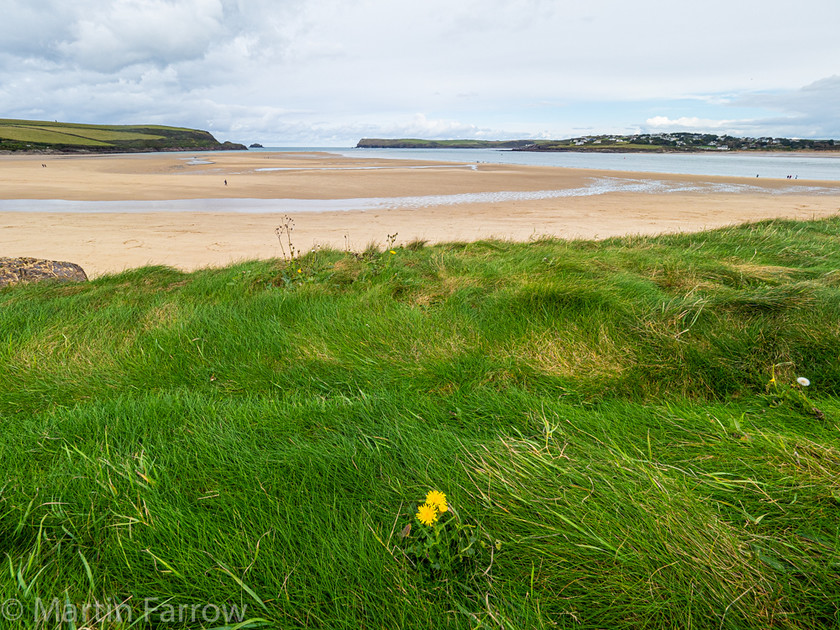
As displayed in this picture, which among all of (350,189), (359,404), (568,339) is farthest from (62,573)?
(350,189)

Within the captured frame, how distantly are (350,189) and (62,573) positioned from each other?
21571 millimetres

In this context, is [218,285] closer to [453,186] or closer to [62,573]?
[62,573]

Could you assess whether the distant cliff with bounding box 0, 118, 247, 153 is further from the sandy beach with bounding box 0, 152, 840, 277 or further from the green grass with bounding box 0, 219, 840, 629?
the green grass with bounding box 0, 219, 840, 629

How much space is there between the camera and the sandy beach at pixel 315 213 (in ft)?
30.2

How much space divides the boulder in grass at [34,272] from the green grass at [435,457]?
2260 mm

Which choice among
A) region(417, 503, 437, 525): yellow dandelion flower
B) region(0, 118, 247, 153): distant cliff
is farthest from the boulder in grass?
region(0, 118, 247, 153): distant cliff

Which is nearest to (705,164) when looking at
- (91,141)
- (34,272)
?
(34,272)

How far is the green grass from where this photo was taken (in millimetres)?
1214

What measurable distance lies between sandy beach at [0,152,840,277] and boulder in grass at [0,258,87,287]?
0.99m

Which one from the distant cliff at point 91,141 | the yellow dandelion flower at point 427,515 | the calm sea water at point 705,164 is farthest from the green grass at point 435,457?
the distant cliff at point 91,141

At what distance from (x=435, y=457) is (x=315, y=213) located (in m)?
13.7

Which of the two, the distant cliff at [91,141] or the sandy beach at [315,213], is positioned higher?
the distant cliff at [91,141]

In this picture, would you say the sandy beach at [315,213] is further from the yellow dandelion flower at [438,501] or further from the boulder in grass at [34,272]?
the yellow dandelion flower at [438,501]

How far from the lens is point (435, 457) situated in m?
1.72
